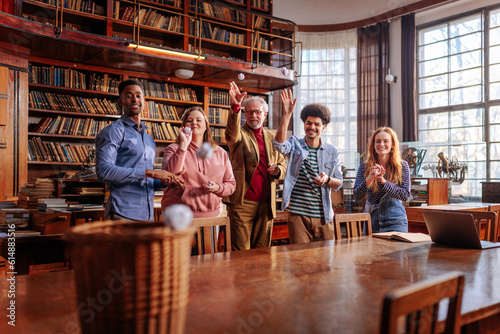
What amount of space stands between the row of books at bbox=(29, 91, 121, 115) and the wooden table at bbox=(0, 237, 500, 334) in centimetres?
451

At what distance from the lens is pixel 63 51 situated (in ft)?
16.6

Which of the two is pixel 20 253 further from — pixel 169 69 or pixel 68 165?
pixel 169 69

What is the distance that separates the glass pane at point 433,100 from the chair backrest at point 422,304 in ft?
26.1

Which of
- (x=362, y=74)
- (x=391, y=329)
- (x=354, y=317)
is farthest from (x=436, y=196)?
(x=362, y=74)

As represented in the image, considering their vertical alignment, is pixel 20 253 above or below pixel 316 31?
below

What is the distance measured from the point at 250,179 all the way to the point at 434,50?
691 cm

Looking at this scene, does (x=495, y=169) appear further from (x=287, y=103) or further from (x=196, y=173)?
(x=196, y=173)

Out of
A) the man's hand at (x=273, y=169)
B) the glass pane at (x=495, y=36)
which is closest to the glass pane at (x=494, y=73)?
the glass pane at (x=495, y=36)

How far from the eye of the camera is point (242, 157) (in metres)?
2.61

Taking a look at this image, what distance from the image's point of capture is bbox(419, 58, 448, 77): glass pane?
26.0 ft

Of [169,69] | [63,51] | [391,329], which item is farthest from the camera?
[169,69]

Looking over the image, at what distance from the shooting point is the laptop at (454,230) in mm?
1906

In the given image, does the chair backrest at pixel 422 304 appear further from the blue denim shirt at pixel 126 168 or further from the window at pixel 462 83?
the window at pixel 462 83

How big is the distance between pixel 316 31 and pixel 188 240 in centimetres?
898
